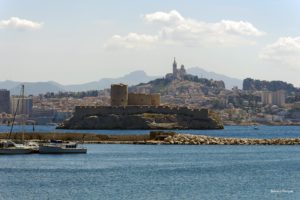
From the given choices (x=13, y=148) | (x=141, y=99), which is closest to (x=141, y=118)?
(x=141, y=99)

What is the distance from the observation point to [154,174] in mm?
46656

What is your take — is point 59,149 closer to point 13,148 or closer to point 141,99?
point 13,148

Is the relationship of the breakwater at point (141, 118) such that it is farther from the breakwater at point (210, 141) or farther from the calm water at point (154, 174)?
the calm water at point (154, 174)

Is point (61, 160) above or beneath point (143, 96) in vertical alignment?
beneath

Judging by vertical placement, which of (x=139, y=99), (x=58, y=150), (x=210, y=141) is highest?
(x=139, y=99)

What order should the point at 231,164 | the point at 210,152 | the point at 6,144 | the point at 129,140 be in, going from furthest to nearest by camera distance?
the point at 129,140, the point at 210,152, the point at 6,144, the point at 231,164

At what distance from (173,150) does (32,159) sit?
14537mm

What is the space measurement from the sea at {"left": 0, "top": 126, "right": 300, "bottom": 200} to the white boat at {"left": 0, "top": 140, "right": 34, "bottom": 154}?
1.16m

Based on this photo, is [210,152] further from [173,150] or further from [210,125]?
[210,125]

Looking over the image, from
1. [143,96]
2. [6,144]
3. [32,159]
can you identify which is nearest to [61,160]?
[32,159]

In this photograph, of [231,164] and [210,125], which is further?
[210,125]

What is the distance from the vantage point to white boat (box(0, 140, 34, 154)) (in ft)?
200

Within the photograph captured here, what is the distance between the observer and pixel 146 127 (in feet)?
428

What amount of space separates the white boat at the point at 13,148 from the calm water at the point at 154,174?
1.46 meters
